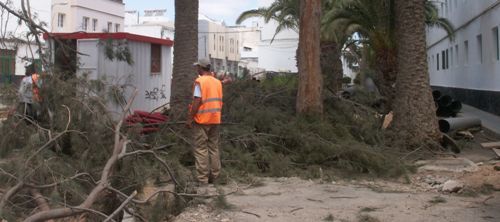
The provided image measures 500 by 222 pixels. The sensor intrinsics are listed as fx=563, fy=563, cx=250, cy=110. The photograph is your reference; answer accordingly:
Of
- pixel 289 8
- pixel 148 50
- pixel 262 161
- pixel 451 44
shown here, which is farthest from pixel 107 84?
pixel 451 44

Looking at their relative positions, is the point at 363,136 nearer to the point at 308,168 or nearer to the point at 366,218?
the point at 308,168

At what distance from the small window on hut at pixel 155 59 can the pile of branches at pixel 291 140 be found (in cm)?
429

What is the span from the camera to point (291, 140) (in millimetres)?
9273

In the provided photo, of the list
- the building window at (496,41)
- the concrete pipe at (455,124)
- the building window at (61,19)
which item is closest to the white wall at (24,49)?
the concrete pipe at (455,124)

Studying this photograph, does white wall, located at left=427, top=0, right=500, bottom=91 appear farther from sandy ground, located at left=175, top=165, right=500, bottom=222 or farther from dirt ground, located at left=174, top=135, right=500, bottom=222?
sandy ground, located at left=175, top=165, right=500, bottom=222

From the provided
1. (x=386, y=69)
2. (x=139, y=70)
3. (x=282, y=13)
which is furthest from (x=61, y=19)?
(x=386, y=69)

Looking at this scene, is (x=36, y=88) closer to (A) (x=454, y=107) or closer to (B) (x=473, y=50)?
(A) (x=454, y=107)

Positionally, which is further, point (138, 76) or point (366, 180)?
point (138, 76)

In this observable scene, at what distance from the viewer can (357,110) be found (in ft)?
37.4

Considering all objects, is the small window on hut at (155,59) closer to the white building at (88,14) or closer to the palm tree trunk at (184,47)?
the palm tree trunk at (184,47)

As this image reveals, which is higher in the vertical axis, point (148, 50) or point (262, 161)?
point (148, 50)

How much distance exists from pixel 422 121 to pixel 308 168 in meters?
3.50

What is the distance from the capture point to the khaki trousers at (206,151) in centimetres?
769

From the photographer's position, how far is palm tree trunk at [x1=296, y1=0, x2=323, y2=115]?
1075 centimetres
